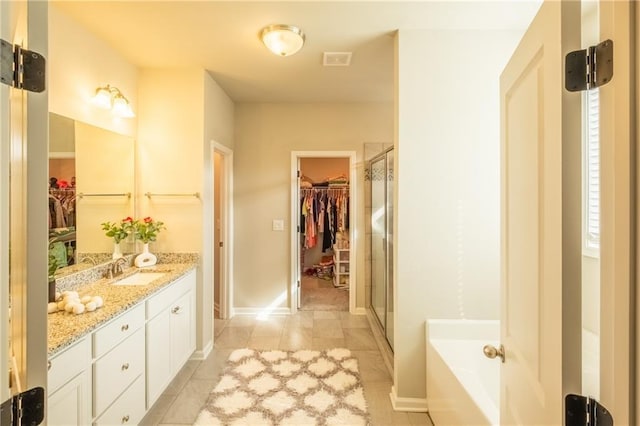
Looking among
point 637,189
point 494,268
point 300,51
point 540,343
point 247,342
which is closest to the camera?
point 637,189

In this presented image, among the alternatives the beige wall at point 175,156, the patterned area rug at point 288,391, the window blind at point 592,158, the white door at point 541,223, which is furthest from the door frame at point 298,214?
the window blind at point 592,158

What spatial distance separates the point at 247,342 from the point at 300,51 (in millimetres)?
2741

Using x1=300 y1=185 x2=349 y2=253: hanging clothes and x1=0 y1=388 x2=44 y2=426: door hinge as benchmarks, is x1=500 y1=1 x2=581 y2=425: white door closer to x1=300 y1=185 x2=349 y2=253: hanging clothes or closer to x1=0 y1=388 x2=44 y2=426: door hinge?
x1=0 y1=388 x2=44 y2=426: door hinge

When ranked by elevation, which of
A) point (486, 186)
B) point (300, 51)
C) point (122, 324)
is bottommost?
point (122, 324)

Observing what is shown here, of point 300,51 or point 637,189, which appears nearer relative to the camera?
point 637,189

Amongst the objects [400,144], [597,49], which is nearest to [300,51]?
[400,144]

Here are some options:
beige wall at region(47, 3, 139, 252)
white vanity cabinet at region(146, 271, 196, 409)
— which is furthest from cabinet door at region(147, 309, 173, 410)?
beige wall at region(47, 3, 139, 252)

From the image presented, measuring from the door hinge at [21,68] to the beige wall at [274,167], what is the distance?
2981 millimetres

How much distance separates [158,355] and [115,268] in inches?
30.7

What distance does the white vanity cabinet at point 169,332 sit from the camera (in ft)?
6.41

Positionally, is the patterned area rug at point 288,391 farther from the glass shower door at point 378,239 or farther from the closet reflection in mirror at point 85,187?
the closet reflection in mirror at point 85,187

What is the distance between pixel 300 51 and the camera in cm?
238

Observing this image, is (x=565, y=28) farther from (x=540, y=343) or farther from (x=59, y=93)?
(x=59, y=93)

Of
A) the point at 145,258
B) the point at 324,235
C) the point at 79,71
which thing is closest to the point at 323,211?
the point at 324,235
